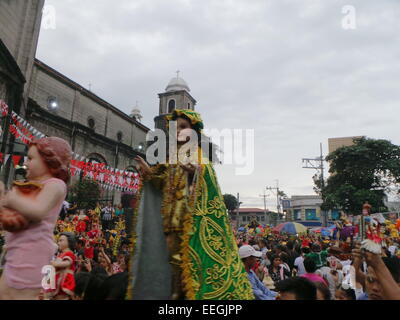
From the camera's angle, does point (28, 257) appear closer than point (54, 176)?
Yes

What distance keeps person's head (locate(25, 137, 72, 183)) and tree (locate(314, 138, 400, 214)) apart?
27.5 metres

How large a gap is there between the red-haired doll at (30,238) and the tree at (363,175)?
27.6 m

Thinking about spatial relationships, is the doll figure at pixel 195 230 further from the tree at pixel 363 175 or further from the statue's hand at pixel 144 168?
the tree at pixel 363 175

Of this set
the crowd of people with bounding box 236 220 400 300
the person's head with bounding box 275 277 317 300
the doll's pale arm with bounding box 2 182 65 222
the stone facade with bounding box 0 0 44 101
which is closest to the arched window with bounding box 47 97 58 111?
the stone facade with bounding box 0 0 44 101

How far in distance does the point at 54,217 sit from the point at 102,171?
49.4 feet

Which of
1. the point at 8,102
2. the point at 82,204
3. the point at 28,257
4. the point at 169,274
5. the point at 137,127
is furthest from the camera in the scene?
the point at 137,127

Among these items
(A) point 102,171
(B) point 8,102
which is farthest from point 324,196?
(B) point 8,102

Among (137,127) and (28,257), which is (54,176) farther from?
(137,127)

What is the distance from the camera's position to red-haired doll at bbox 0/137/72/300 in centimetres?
208

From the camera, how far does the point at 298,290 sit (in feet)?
9.59

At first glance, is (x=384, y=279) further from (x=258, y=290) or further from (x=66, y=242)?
(x=66, y=242)

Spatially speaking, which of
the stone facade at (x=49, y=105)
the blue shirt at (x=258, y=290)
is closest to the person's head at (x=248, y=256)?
the blue shirt at (x=258, y=290)
